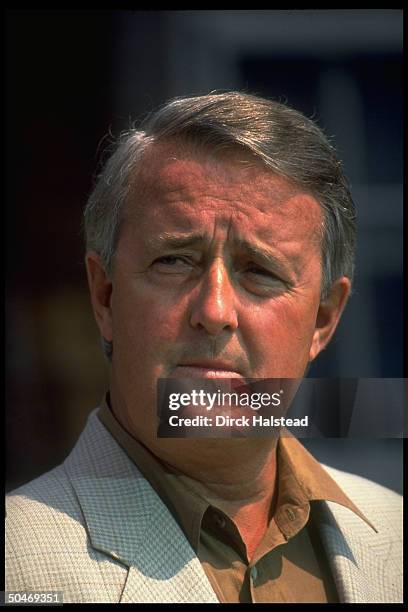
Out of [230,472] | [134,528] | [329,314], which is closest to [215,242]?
[329,314]

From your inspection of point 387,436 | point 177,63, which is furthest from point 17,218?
point 387,436

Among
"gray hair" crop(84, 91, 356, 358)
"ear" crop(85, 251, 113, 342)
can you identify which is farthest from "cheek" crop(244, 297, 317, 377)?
"ear" crop(85, 251, 113, 342)

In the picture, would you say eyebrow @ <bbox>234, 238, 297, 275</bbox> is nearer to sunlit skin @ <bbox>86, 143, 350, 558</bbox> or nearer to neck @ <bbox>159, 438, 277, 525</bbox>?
sunlit skin @ <bbox>86, 143, 350, 558</bbox>

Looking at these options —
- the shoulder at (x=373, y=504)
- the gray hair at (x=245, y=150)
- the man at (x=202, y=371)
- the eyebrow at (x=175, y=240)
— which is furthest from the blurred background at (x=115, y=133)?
the eyebrow at (x=175, y=240)

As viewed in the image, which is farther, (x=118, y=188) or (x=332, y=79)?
(x=332, y=79)

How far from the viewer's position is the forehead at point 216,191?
6.08 feet

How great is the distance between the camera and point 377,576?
197 centimetres

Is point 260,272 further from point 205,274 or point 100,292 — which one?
point 100,292

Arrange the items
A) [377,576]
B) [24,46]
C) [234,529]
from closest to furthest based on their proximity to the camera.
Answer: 1. [234,529]
2. [377,576]
3. [24,46]

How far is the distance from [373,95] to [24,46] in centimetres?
95

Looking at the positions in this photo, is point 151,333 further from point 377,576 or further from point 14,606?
point 377,576

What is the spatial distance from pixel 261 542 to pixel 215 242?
2.19ft

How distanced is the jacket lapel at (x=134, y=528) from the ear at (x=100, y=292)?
0.26 meters

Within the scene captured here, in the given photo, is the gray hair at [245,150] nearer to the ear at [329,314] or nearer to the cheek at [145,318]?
the ear at [329,314]
